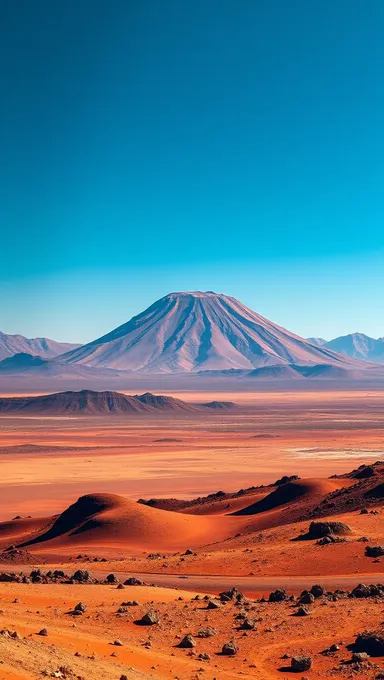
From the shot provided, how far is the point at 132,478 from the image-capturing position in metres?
70.4

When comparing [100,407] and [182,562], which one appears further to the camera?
[100,407]

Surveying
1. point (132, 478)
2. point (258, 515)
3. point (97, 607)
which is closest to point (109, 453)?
point (132, 478)

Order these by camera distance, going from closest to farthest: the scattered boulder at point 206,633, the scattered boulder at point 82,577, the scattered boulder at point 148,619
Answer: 1. the scattered boulder at point 206,633
2. the scattered boulder at point 148,619
3. the scattered boulder at point 82,577

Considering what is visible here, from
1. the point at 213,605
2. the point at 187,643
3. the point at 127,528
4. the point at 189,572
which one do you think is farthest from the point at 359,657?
the point at 127,528

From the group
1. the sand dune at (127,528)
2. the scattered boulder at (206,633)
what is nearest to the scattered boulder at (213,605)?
the scattered boulder at (206,633)

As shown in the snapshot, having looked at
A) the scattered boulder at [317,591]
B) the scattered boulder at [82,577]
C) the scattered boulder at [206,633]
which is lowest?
the scattered boulder at [82,577]

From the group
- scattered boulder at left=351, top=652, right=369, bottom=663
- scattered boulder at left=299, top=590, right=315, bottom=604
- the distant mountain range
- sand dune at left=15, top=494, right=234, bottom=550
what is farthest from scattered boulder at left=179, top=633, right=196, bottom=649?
the distant mountain range

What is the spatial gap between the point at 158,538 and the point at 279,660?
22.8 meters

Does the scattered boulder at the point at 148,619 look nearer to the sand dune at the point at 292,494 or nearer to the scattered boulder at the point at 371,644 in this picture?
the scattered boulder at the point at 371,644

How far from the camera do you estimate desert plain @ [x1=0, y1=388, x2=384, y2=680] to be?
15047 mm

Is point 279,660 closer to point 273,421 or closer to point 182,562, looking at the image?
point 182,562

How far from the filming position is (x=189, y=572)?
27375mm

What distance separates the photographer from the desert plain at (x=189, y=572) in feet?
49.4

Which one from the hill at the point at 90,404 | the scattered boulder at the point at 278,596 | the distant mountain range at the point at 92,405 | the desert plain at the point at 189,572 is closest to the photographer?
the desert plain at the point at 189,572
